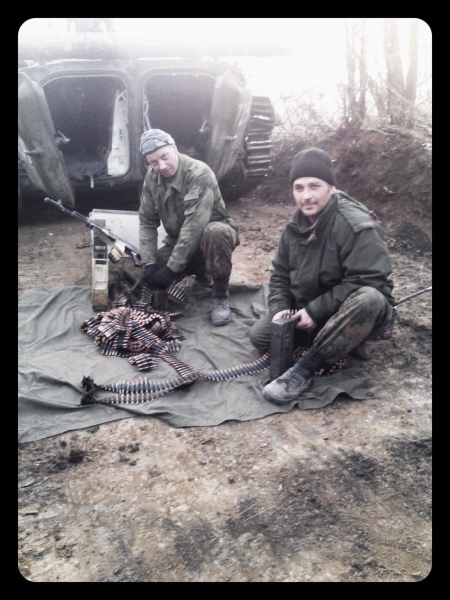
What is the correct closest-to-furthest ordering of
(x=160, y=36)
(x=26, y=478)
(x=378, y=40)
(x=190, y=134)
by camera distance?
1. (x=26, y=478)
2. (x=160, y=36)
3. (x=378, y=40)
4. (x=190, y=134)

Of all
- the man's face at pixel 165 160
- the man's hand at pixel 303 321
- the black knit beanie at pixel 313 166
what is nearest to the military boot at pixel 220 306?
the man's face at pixel 165 160

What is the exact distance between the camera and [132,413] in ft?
10.6

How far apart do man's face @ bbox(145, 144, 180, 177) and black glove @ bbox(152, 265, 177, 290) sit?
0.70 metres

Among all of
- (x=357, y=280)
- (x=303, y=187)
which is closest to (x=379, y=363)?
(x=357, y=280)

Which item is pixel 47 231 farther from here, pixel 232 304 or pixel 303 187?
pixel 303 187

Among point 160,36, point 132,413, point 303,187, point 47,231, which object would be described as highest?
point 160,36

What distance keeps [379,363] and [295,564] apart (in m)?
1.81

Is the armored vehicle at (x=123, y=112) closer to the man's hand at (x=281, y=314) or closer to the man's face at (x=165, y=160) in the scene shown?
the man's face at (x=165, y=160)

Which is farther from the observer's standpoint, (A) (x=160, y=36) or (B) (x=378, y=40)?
(B) (x=378, y=40)

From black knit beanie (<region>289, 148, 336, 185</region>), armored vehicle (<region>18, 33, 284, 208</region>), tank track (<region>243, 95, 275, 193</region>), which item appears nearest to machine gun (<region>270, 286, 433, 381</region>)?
black knit beanie (<region>289, 148, 336, 185</region>)

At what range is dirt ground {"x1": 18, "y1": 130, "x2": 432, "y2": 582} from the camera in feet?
7.22

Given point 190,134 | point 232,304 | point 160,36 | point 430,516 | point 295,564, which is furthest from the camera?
point 190,134

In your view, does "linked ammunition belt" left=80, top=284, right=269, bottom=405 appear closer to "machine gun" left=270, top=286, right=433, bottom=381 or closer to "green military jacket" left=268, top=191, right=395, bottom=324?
"machine gun" left=270, top=286, right=433, bottom=381

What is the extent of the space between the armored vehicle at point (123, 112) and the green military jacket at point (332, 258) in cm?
321
